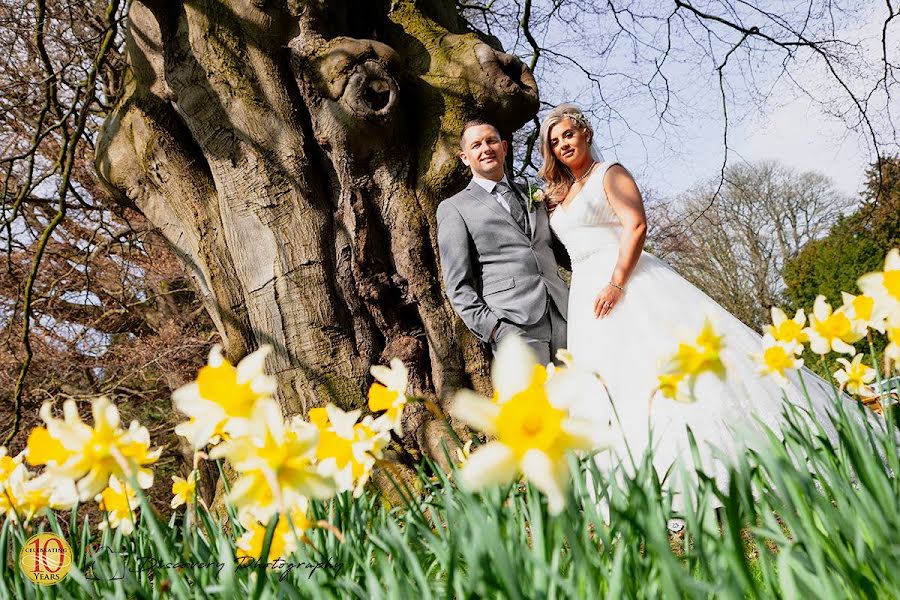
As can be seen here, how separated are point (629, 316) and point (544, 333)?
1.35 feet

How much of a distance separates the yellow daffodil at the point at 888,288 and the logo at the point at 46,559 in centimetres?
133

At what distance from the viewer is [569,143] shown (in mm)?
3043

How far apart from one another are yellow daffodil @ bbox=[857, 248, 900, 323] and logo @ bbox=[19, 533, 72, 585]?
4.37ft

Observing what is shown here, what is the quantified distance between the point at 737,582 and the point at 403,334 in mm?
2735

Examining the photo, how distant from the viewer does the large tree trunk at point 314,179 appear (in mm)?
3232

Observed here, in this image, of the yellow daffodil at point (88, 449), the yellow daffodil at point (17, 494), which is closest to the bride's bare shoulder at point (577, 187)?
the yellow daffodil at point (17, 494)

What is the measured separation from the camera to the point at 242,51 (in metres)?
3.33

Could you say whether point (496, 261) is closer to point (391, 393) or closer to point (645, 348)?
point (645, 348)

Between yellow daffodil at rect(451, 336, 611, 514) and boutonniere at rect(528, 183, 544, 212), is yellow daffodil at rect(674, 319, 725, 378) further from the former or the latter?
boutonniere at rect(528, 183, 544, 212)

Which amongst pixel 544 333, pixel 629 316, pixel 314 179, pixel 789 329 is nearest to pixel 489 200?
pixel 544 333

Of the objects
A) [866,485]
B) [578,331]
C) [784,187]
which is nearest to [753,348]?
[578,331]

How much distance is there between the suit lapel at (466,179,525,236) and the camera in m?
3.01

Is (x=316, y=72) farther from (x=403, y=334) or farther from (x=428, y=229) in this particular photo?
(x=403, y=334)

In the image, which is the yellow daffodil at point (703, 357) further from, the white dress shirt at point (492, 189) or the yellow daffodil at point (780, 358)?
the white dress shirt at point (492, 189)
